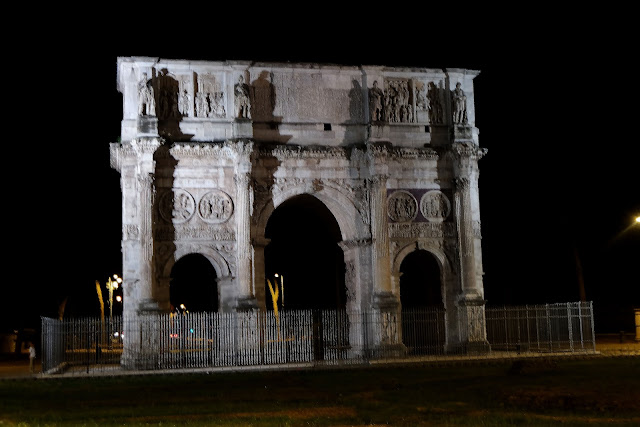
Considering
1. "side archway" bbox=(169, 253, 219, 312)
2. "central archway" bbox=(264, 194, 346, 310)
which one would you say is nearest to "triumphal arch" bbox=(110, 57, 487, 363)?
"central archway" bbox=(264, 194, 346, 310)

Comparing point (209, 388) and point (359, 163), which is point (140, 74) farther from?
point (209, 388)

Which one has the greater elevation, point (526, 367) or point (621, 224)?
point (621, 224)

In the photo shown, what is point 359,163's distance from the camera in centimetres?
3119

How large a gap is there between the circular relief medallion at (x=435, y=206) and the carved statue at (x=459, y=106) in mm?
2873

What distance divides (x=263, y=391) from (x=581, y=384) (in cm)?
722

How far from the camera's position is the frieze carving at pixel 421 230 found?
31.5 metres

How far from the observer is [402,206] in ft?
104

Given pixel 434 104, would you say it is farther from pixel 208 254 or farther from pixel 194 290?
pixel 194 290

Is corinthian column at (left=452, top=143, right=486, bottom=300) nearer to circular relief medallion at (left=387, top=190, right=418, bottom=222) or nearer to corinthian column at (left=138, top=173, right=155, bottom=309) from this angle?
circular relief medallion at (left=387, top=190, right=418, bottom=222)

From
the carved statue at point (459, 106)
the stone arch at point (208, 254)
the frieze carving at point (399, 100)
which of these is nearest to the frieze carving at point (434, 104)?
the carved statue at point (459, 106)

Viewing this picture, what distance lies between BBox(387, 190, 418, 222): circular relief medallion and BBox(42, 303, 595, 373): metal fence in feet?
11.8

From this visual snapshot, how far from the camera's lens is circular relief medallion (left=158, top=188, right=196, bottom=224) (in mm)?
29969

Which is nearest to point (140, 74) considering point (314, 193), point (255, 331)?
point (314, 193)

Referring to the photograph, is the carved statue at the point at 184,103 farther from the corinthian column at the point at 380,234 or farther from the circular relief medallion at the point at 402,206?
the circular relief medallion at the point at 402,206
